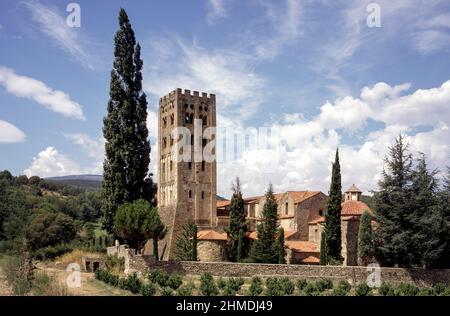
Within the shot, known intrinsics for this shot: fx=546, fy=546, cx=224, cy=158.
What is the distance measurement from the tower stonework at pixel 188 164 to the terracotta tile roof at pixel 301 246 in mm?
8220

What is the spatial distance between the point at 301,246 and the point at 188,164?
43.7 ft

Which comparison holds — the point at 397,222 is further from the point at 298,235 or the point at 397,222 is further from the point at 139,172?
the point at 139,172

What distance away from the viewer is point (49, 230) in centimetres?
6019

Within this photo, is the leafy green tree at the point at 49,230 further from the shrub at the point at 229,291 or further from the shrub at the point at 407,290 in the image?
the shrub at the point at 407,290

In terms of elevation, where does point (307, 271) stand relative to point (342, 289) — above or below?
above

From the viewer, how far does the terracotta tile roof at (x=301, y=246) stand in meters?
44.2

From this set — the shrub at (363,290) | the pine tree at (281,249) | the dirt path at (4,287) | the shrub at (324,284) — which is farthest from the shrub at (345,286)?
the dirt path at (4,287)

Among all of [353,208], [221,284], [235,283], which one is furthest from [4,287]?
[353,208]

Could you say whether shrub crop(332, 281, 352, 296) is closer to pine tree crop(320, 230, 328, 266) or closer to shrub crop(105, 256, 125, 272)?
pine tree crop(320, 230, 328, 266)

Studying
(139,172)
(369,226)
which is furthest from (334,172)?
(139,172)

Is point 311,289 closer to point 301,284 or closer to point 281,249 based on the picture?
point 301,284

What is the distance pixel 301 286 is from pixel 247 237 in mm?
11925

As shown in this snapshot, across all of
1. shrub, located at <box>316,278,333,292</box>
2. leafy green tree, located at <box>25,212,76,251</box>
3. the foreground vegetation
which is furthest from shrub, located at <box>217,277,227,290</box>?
leafy green tree, located at <box>25,212,76,251</box>

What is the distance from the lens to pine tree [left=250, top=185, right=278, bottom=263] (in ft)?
134
